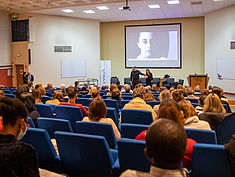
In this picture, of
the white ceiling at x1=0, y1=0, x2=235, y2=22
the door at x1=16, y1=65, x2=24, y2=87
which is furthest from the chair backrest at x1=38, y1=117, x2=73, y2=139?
the door at x1=16, y1=65, x2=24, y2=87

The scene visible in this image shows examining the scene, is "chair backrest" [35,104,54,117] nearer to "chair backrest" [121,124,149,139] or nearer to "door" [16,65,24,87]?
"chair backrest" [121,124,149,139]

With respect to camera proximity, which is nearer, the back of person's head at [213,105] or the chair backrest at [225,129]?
the chair backrest at [225,129]

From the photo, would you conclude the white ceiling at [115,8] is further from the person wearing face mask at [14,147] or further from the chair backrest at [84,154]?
the person wearing face mask at [14,147]

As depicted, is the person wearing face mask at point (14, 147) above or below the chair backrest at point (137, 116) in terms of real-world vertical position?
above

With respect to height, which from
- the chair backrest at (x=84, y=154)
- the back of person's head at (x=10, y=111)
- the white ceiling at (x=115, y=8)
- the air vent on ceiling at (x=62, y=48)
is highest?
the white ceiling at (x=115, y=8)

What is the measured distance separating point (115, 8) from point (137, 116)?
10.7 metres

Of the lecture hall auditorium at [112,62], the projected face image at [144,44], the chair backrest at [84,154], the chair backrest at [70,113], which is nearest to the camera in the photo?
the chair backrest at [84,154]

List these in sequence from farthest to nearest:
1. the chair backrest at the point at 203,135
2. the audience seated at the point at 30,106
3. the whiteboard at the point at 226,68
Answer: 1. the whiteboard at the point at 226,68
2. the audience seated at the point at 30,106
3. the chair backrest at the point at 203,135

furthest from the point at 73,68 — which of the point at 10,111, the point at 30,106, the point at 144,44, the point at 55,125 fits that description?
the point at 10,111

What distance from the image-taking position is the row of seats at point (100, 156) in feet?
7.32

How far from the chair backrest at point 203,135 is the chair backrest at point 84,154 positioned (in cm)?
98

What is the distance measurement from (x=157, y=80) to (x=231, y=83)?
4.15m

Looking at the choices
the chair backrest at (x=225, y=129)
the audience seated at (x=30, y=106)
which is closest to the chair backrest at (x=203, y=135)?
the chair backrest at (x=225, y=129)

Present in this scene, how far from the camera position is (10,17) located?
15.3 metres
